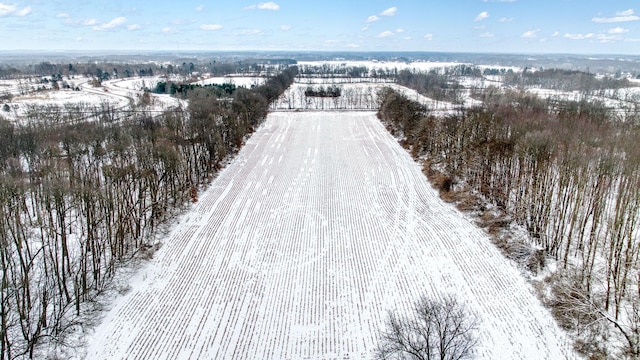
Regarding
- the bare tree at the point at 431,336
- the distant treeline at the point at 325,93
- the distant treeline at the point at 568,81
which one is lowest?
the bare tree at the point at 431,336

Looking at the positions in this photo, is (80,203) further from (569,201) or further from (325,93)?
(325,93)

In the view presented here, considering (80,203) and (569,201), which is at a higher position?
(80,203)

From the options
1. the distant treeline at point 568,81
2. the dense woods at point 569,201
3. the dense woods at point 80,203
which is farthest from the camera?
the distant treeline at point 568,81

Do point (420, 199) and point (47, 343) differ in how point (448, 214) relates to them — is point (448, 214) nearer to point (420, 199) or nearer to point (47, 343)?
point (420, 199)

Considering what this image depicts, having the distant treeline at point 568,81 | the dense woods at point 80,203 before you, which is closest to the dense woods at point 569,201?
the dense woods at point 80,203

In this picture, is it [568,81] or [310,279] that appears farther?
[568,81]

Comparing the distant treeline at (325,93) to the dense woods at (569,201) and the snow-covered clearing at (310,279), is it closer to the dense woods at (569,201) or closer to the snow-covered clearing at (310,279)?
the dense woods at (569,201)

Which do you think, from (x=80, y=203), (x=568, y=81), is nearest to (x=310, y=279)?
(x=80, y=203)
